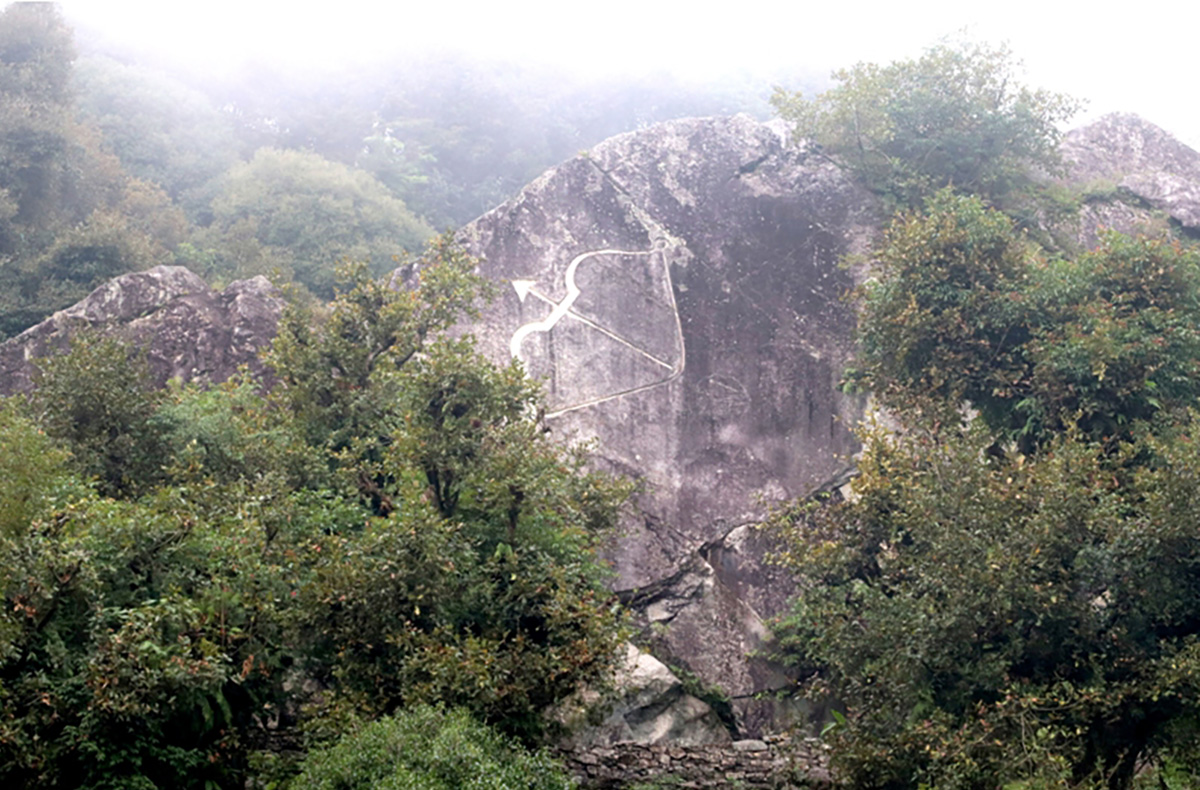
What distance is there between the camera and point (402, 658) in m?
10.3

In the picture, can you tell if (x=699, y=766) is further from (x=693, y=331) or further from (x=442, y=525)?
(x=693, y=331)

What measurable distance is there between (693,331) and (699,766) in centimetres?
774

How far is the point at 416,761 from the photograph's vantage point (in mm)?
8656

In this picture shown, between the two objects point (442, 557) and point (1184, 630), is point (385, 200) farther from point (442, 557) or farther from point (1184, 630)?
point (1184, 630)

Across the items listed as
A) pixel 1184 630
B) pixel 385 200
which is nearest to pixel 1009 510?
pixel 1184 630

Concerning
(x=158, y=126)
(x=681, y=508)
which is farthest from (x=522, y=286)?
(x=158, y=126)

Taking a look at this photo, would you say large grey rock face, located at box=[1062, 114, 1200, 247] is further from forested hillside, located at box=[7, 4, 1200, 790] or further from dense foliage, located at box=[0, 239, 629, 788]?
dense foliage, located at box=[0, 239, 629, 788]

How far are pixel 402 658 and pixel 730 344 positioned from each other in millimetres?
8717

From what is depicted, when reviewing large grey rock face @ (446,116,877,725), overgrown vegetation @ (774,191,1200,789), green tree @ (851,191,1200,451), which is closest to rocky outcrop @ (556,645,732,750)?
large grey rock face @ (446,116,877,725)

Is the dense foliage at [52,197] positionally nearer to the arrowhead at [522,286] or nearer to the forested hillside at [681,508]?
the forested hillside at [681,508]

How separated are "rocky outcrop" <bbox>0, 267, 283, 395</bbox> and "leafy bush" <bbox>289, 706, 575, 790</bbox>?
9.65 m

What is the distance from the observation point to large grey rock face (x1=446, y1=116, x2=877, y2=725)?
1550 centimetres

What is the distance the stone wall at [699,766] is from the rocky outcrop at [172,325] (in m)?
9.16

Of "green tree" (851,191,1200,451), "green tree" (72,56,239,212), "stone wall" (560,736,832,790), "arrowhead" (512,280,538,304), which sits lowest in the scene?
"stone wall" (560,736,832,790)
